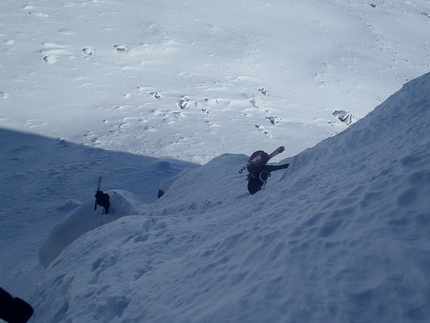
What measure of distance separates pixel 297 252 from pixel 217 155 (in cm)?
875

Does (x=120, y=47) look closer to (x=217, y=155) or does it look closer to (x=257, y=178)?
(x=217, y=155)

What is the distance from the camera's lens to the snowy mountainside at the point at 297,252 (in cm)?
229

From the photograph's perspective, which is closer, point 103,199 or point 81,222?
point 103,199

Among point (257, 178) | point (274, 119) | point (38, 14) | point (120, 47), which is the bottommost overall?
point (274, 119)

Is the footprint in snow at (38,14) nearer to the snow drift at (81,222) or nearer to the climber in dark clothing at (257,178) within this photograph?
the snow drift at (81,222)

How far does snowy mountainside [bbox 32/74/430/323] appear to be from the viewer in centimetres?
229

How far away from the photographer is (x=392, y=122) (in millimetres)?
4273

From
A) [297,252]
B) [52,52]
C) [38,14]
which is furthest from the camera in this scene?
[38,14]

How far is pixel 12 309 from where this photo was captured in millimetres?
1571

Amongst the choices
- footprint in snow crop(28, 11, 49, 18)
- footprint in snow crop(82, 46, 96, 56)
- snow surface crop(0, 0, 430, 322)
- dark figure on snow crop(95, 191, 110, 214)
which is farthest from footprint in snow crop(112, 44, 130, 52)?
dark figure on snow crop(95, 191, 110, 214)

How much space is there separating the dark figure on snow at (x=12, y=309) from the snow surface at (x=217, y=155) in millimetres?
1232

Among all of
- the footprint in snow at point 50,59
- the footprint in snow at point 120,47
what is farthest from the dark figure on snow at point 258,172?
the footprint in snow at point 120,47

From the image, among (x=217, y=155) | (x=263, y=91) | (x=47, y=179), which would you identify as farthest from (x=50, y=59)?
(x=263, y=91)

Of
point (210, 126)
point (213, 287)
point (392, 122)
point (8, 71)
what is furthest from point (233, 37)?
point (213, 287)
